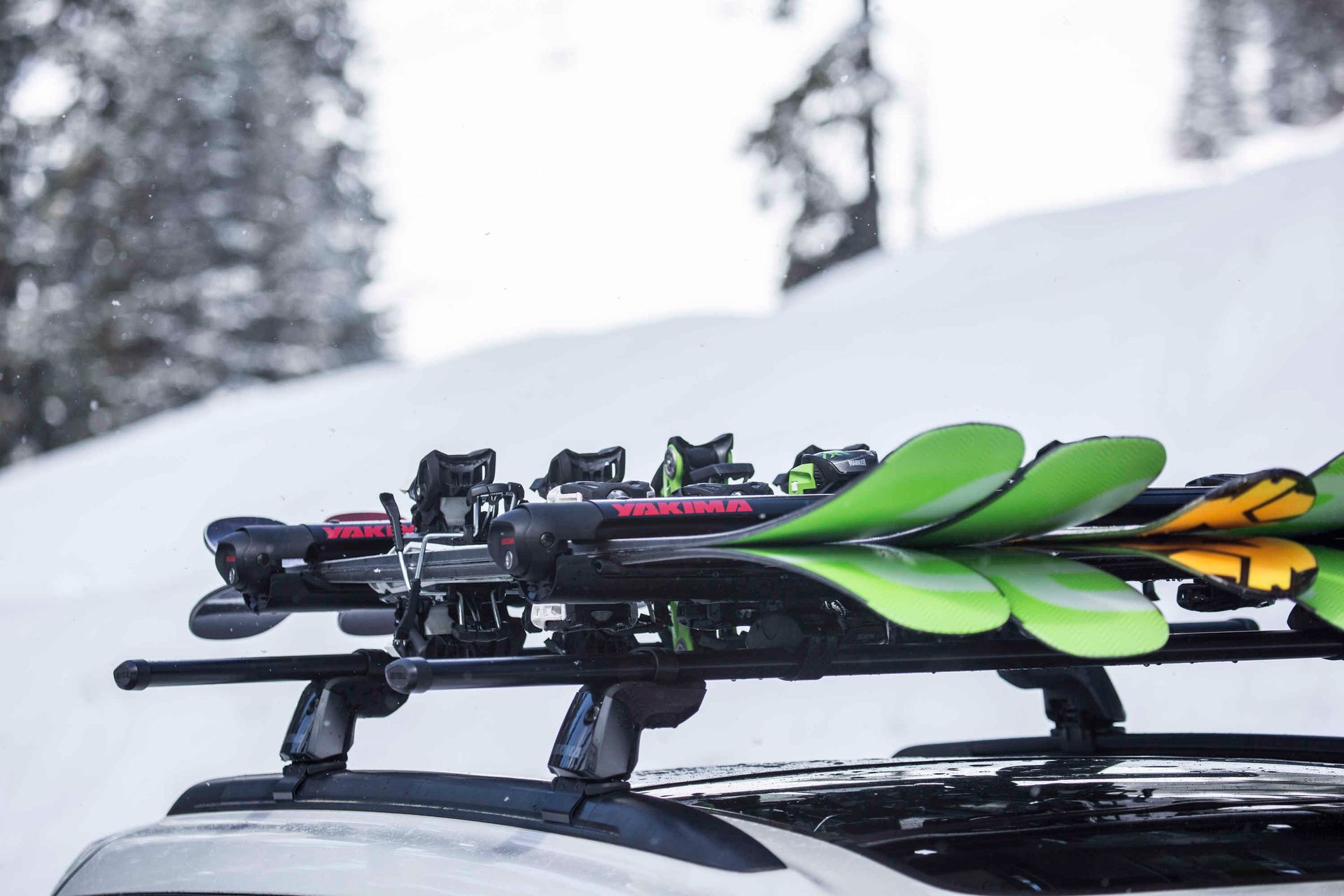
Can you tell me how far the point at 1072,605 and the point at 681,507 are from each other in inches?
19.6

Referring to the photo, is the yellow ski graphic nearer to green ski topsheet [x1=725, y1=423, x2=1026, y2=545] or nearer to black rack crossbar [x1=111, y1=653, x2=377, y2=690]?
green ski topsheet [x1=725, y1=423, x2=1026, y2=545]

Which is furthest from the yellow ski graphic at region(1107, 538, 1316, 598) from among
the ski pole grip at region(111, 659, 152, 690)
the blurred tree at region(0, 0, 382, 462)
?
the blurred tree at region(0, 0, 382, 462)

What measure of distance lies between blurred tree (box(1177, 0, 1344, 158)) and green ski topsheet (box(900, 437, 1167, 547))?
124ft

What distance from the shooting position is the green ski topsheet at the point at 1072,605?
165cm

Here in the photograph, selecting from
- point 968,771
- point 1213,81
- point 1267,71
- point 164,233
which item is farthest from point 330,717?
point 1213,81

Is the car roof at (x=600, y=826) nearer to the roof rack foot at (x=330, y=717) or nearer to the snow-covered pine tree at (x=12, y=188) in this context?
the roof rack foot at (x=330, y=717)

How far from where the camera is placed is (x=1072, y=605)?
5.59 feet

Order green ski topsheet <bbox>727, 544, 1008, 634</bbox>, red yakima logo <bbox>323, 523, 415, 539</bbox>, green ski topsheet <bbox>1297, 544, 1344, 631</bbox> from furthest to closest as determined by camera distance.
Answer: red yakima logo <bbox>323, 523, 415, 539</bbox> < green ski topsheet <bbox>1297, 544, 1344, 631</bbox> < green ski topsheet <bbox>727, 544, 1008, 634</bbox>

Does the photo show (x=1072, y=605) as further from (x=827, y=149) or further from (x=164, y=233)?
(x=164, y=233)

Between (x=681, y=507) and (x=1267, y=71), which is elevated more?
(x=1267, y=71)

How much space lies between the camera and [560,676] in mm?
1947

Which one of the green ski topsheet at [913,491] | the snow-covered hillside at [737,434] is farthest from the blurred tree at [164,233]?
the green ski topsheet at [913,491]

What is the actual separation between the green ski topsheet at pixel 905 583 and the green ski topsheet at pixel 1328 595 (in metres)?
0.42

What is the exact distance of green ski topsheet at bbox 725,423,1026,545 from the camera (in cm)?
163
